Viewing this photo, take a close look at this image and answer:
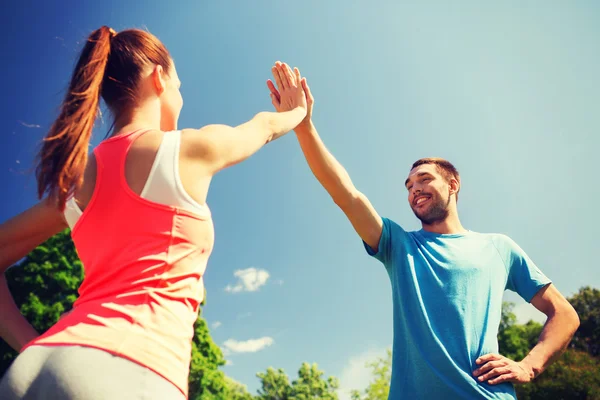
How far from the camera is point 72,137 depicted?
5.12ft

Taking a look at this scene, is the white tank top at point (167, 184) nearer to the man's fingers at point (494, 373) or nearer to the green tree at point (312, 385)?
the man's fingers at point (494, 373)

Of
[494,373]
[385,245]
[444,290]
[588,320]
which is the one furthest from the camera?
[588,320]

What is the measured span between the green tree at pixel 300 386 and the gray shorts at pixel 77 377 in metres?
49.1

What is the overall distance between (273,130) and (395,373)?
2377 millimetres

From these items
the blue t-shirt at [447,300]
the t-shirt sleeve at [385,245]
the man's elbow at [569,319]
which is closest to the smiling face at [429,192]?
the blue t-shirt at [447,300]

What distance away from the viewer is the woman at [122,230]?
1231mm

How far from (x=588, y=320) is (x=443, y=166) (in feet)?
122

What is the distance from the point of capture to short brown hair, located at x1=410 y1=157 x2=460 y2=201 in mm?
4870

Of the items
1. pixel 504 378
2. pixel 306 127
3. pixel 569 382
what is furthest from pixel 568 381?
pixel 306 127

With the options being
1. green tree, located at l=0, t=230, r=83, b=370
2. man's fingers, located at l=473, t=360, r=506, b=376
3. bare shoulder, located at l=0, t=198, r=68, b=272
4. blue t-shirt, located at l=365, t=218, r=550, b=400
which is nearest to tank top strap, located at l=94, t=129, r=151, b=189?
bare shoulder, located at l=0, t=198, r=68, b=272

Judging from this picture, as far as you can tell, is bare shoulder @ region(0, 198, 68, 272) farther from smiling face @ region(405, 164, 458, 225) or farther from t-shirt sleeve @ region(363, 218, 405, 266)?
smiling face @ region(405, 164, 458, 225)

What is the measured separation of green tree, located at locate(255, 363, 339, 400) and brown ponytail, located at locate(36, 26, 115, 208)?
49124mm

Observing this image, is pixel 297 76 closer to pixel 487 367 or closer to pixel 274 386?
pixel 487 367

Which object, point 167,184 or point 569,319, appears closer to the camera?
point 167,184
